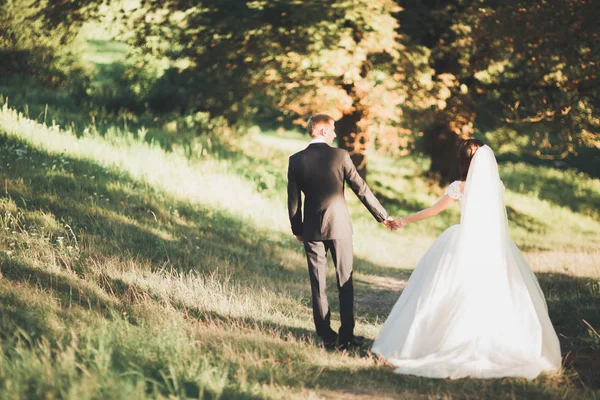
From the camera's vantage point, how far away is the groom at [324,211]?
5695 mm

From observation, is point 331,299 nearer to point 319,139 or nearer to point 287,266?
point 287,266

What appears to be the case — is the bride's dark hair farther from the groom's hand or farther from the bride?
the groom's hand

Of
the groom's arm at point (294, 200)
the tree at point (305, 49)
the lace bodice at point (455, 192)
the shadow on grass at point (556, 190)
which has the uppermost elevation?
the tree at point (305, 49)

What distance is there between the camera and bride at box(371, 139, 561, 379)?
5086 mm

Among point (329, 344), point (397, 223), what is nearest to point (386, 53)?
point (397, 223)

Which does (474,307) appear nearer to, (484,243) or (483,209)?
(484,243)

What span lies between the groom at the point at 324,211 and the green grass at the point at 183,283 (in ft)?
1.04

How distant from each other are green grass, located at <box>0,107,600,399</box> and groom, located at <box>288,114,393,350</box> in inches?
12.5

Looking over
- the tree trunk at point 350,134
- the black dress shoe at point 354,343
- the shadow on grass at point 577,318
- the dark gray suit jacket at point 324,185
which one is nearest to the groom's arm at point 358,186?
the dark gray suit jacket at point 324,185

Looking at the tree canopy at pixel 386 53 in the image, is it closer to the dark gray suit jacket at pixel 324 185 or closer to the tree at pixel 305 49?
the tree at pixel 305 49

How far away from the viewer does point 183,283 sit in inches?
272

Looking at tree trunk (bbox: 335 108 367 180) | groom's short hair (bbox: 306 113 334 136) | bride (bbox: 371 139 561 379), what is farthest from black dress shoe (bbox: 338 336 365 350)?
tree trunk (bbox: 335 108 367 180)

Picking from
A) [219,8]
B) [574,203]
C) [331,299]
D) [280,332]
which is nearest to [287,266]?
[331,299]

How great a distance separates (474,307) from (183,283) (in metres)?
3.15
